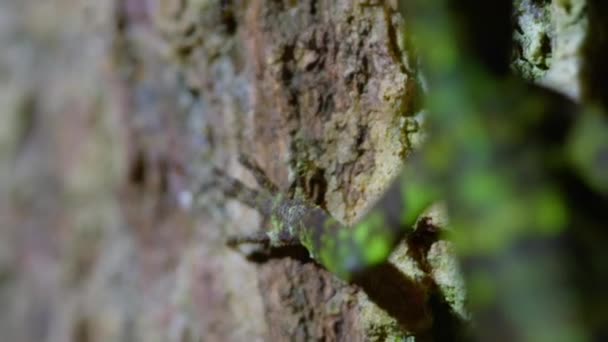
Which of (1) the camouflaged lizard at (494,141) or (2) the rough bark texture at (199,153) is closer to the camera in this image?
(1) the camouflaged lizard at (494,141)

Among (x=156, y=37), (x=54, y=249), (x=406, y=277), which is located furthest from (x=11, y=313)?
(x=406, y=277)

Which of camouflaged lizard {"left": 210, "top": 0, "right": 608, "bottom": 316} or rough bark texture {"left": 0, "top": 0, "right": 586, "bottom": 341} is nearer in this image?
camouflaged lizard {"left": 210, "top": 0, "right": 608, "bottom": 316}

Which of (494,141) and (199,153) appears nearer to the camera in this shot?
(494,141)

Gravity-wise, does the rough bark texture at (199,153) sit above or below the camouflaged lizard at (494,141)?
below

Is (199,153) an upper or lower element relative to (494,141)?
lower
